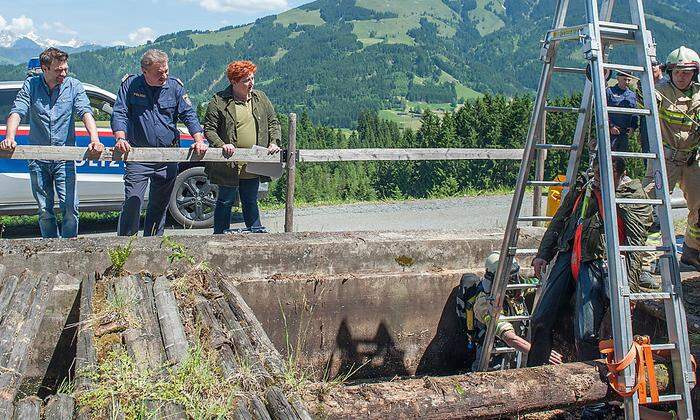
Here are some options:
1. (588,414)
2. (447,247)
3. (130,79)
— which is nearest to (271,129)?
(130,79)

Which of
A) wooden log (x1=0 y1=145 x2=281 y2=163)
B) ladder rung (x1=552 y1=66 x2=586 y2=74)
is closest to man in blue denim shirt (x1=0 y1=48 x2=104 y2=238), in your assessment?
wooden log (x1=0 y1=145 x2=281 y2=163)

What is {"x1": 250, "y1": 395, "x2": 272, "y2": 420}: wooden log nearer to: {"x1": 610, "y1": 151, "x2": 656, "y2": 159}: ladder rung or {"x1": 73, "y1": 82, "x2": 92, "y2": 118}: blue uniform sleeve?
{"x1": 610, "y1": 151, "x2": 656, "y2": 159}: ladder rung

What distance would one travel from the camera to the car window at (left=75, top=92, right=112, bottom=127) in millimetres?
10406

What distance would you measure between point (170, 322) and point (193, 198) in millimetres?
6633

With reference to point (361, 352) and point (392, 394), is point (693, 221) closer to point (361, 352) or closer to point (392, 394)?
point (361, 352)

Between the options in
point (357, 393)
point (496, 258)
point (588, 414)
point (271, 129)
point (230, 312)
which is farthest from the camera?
point (271, 129)

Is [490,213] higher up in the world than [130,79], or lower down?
lower down

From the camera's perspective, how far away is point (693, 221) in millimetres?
7086

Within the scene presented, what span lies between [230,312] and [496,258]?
2282mm

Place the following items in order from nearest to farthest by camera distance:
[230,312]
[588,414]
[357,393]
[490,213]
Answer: [357,393] < [230,312] < [588,414] < [490,213]

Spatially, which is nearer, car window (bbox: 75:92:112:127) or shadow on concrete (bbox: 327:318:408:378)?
shadow on concrete (bbox: 327:318:408:378)

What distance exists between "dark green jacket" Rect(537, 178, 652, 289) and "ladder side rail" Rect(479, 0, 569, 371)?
0.26 m

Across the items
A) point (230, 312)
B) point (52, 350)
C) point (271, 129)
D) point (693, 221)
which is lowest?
point (52, 350)

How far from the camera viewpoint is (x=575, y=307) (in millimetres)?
5215
